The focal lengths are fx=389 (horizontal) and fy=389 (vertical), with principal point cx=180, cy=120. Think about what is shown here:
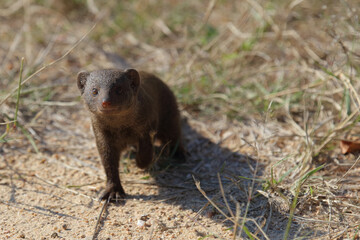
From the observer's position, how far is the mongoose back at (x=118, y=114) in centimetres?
310

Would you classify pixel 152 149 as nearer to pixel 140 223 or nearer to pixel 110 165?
pixel 110 165

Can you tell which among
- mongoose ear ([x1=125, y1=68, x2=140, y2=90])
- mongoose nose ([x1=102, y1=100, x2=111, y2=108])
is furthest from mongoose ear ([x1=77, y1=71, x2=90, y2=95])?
mongoose nose ([x1=102, y1=100, x2=111, y2=108])

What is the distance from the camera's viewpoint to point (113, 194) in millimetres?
3426

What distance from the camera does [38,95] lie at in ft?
16.2

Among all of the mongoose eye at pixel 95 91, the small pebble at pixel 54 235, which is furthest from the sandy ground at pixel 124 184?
the mongoose eye at pixel 95 91

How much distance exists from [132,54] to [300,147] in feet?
10.5

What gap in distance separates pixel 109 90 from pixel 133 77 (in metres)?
A: 0.33

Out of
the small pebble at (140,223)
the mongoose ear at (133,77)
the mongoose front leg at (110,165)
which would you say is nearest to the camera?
the small pebble at (140,223)

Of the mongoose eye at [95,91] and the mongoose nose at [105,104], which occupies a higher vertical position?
the mongoose eye at [95,91]

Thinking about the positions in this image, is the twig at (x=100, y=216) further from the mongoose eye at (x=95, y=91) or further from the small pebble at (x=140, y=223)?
the mongoose eye at (x=95, y=91)

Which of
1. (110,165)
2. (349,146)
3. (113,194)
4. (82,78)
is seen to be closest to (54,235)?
(113,194)

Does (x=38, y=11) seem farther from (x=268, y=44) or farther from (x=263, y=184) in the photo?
(x=263, y=184)

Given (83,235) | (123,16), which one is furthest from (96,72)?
(123,16)

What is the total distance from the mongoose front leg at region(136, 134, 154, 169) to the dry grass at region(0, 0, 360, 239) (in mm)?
561
